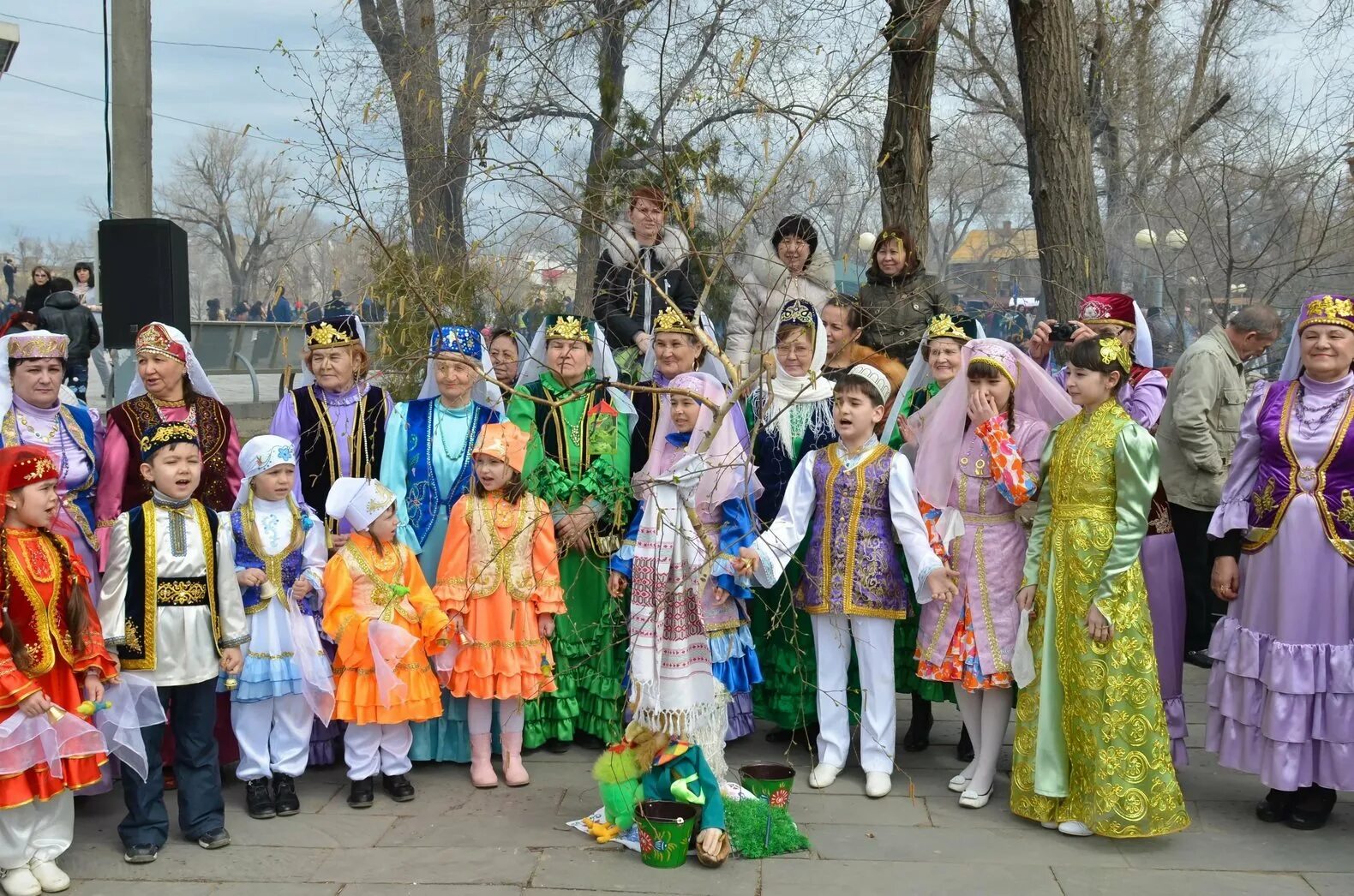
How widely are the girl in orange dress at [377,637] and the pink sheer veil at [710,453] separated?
1.09 meters

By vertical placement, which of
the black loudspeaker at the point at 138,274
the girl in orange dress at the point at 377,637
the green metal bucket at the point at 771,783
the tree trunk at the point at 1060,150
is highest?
the tree trunk at the point at 1060,150

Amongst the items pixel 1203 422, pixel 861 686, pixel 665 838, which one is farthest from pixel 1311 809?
pixel 665 838

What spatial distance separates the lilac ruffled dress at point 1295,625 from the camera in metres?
4.71

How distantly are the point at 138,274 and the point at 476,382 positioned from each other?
10.8ft

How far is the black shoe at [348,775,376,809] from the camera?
513 cm

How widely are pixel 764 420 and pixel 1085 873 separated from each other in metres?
2.31

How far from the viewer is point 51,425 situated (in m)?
5.35

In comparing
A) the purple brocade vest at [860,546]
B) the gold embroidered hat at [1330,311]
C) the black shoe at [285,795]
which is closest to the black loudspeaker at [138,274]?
the black shoe at [285,795]

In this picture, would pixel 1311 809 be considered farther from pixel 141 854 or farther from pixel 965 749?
pixel 141 854

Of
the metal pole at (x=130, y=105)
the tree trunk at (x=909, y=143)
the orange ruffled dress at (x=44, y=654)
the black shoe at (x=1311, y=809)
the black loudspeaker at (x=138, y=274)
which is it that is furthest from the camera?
the tree trunk at (x=909, y=143)

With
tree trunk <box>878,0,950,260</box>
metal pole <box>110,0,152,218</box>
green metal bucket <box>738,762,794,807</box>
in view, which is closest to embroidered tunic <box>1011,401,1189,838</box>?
green metal bucket <box>738,762,794,807</box>

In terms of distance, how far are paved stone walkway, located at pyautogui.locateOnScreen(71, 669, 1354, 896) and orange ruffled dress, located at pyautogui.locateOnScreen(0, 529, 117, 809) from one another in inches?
15.9

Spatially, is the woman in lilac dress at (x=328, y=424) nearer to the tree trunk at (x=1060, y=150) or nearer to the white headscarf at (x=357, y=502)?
the white headscarf at (x=357, y=502)

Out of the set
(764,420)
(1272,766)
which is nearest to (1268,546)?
(1272,766)
